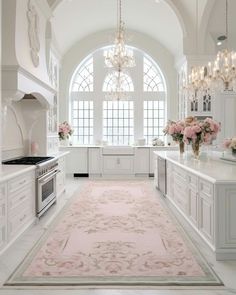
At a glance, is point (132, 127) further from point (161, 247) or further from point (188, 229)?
point (161, 247)

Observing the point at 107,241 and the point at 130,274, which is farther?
the point at 107,241

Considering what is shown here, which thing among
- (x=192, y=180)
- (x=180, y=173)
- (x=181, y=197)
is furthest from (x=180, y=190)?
(x=192, y=180)

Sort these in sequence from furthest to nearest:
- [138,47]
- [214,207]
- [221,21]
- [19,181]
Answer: [138,47]
[221,21]
[19,181]
[214,207]

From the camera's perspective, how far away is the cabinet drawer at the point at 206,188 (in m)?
4.06

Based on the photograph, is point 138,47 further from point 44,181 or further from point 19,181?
point 19,181

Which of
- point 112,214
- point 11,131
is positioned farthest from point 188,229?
point 11,131

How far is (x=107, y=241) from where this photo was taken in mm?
4758

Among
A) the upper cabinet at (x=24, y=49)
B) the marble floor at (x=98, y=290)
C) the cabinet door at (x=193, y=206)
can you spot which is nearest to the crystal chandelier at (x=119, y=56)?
the upper cabinet at (x=24, y=49)

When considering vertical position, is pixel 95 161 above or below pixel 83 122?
below

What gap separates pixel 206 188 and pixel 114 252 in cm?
129

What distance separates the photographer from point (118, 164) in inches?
472

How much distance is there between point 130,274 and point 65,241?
A: 1411 mm

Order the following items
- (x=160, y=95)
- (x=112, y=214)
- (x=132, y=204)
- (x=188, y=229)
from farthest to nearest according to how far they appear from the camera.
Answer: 1. (x=160, y=95)
2. (x=132, y=204)
3. (x=112, y=214)
4. (x=188, y=229)

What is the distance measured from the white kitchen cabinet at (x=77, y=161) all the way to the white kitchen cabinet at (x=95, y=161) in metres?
0.17
